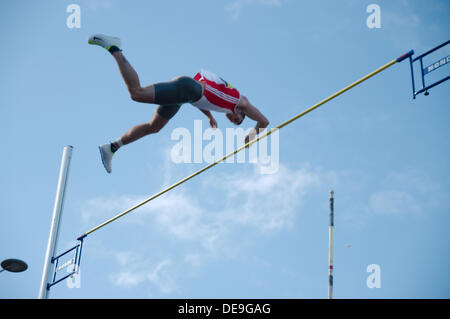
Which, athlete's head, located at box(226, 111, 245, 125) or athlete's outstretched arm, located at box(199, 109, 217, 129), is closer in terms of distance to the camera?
athlete's head, located at box(226, 111, 245, 125)

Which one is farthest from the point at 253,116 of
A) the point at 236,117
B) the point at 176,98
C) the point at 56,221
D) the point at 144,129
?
the point at 56,221

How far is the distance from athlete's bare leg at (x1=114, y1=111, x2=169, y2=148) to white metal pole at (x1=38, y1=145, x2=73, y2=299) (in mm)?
2751

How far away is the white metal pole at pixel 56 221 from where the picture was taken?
1241 cm

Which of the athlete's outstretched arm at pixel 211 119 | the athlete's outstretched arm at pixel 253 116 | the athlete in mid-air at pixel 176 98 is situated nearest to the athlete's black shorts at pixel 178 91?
the athlete in mid-air at pixel 176 98

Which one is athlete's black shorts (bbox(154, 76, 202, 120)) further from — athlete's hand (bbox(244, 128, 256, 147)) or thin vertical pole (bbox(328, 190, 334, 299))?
thin vertical pole (bbox(328, 190, 334, 299))

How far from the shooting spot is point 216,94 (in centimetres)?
1008

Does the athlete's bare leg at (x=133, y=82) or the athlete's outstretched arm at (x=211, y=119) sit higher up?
the athlete's outstretched arm at (x=211, y=119)

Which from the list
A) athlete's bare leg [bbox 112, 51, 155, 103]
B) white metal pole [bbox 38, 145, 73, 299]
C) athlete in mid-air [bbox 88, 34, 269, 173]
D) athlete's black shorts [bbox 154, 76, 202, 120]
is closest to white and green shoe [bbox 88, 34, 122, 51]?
athlete in mid-air [bbox 88, 34, 269, 173]

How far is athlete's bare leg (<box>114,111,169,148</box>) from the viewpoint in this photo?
10593 mm

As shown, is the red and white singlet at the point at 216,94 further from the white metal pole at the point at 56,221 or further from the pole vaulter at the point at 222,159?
the white metal pole at the point at 56,221

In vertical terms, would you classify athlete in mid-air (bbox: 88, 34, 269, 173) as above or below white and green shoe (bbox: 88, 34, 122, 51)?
below

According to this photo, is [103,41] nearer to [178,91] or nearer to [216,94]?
[178,91]

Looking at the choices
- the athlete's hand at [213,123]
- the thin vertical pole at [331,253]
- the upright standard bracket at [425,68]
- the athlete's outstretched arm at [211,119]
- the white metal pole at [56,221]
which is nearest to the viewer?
the upright standard bracket at [425,68]
